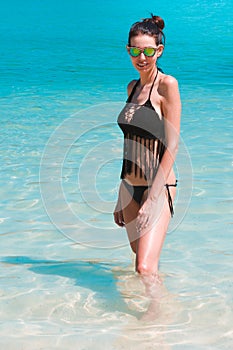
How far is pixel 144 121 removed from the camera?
3.48m

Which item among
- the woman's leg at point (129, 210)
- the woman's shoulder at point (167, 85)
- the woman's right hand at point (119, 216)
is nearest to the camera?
the woman's shoulder at point (167, 85)

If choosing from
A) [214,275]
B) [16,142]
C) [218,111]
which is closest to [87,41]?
[218,111]

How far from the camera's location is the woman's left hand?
134 inches

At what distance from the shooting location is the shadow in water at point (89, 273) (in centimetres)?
374

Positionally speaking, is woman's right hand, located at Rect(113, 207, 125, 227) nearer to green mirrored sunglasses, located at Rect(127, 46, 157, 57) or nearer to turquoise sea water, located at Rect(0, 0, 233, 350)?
turquoise sea water, located at Rect(0, 0, 233, 350)

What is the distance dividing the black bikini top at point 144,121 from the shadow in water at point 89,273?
37.4 inches

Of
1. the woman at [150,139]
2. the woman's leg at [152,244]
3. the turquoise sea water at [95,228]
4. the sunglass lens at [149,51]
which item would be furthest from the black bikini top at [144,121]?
the turquoise sea water at [95,228]

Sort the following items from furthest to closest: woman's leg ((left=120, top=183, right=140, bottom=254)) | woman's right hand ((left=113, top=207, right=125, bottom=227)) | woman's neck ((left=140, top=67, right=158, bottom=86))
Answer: woman's right hand ((left=113, top=207, right=125, bottom=227))
woman's leg ((left=120, top=183, right=140, bottom=254))
woman's neck ((left=140, top=67, right=158, bottom=86))

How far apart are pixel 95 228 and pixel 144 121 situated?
1.77 meters

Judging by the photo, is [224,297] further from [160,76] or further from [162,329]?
[160,76]

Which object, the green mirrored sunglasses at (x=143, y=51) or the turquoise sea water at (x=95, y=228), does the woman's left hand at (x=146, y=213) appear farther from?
the green mirrored sunglasses at (x=143, y=51)

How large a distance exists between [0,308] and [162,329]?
926mm

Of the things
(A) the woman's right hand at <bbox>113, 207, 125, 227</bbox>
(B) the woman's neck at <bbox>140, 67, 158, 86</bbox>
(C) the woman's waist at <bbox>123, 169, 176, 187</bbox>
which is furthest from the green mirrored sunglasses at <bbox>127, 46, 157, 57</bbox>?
(A) the woman's right hand at <bbox>113, 207, 125, 227</bbox>

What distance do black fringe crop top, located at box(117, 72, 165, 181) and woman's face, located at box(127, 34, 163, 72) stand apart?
0.11 m
